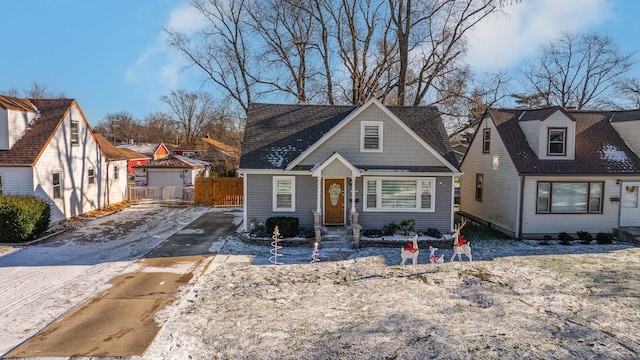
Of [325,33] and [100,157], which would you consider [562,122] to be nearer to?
[325,33]

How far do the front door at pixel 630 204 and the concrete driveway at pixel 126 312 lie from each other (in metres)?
16.9

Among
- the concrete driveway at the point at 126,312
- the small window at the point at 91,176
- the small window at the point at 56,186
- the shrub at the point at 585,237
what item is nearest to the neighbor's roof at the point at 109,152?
the small window at the point at 91,176

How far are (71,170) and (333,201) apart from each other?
1361cm

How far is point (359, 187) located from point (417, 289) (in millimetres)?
6466

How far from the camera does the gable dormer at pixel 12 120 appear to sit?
17.4 meters

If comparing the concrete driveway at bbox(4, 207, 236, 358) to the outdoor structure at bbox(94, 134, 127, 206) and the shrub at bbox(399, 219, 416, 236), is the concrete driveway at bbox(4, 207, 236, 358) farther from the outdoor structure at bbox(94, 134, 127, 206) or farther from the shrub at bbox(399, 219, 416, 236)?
the outdoor structure at bbox(94, 134, 127, 206)

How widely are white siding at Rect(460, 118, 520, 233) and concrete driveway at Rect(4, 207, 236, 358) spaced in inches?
485

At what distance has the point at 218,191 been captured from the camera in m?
25.8

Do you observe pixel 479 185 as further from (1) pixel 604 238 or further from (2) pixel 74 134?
(2) pixel 74 134

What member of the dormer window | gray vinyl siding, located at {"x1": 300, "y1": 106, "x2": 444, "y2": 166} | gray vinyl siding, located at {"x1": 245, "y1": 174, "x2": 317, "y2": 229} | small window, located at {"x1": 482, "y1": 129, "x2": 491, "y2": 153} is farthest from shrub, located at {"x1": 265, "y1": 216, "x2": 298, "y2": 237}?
the dormer window

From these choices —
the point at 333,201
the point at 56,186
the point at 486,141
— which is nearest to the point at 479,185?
the point at 486,141

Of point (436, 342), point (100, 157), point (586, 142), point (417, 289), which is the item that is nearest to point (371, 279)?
point (417, 289)

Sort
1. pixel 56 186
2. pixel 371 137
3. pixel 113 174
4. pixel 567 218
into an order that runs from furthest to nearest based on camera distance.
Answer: pixel 113 174 < pixel 56 186 < pixel 567 218 < pixel 371 137

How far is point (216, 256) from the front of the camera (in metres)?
13.2
